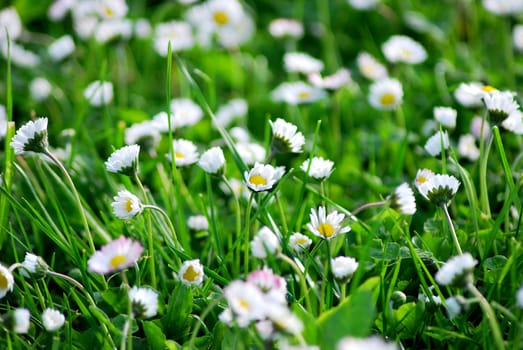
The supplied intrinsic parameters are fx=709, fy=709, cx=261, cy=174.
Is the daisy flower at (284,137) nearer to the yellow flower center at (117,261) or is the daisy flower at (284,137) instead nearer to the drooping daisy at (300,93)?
the yellow flower center at (117,261)

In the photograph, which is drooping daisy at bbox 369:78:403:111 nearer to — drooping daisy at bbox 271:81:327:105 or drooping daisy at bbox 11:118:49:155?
drooping daisy at bbox 271:81:327:105

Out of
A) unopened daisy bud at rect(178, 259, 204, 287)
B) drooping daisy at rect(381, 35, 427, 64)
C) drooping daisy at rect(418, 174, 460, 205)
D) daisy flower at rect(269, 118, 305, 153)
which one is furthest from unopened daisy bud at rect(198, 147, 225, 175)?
drooping daisy at rect(381, 35, 427, 64)

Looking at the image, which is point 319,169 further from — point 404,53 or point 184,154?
point 404,53

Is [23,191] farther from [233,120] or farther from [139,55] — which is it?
[139,55]

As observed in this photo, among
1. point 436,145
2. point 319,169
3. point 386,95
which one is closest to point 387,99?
point 386,95

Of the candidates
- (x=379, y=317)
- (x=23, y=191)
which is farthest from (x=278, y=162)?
(x=379, y=317)

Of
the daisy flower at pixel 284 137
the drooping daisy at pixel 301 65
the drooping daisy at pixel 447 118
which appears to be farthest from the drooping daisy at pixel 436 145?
the drooping daisy at pixel 301 65
